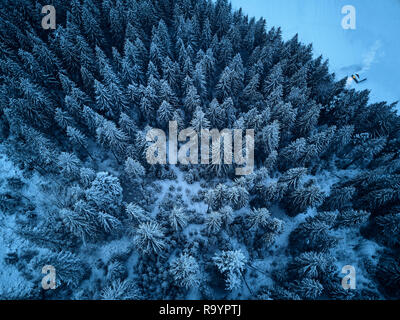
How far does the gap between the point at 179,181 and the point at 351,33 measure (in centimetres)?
5741

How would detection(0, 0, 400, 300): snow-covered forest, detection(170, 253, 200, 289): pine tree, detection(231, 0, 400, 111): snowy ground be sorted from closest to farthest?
1. detection(170, 253, 200, 289): pine tree
2. detection(0, 0, 400, 300): snow-covered forest
3. detection(231, 0, 400, 111): snowy ground

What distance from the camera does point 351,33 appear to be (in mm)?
50188

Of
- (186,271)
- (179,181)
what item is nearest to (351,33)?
(179,181)

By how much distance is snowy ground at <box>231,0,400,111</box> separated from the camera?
4556 cm

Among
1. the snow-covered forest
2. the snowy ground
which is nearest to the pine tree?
the snow-covered forest

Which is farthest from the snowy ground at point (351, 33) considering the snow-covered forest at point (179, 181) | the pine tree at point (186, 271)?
the pine tree at point (186, 271)

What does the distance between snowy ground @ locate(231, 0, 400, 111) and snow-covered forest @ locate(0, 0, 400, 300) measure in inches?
586

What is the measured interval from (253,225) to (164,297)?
41.9 feet

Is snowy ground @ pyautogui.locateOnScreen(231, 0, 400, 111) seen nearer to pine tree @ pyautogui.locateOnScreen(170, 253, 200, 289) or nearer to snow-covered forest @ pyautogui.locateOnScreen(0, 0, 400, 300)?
snow-covered forest @ pyautogui.locateOnScreen(0, 0, 400, 300)

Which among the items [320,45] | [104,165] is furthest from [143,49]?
[320,45]

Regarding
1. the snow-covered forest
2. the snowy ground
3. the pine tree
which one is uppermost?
the snowy ground

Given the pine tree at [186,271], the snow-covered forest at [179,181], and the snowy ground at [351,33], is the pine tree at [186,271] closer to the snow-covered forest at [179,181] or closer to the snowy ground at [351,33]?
the snow-covered forest at [179,181]

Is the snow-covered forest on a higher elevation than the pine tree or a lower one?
higher

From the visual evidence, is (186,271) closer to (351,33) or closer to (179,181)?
(179,181)
